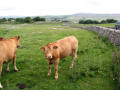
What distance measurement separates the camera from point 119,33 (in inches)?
462

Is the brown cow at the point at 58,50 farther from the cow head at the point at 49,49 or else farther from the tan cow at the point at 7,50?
the tan cow at the point at 7,50

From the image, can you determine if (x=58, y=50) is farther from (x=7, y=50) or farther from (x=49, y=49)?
(x=7, y=50)

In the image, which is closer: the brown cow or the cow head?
the cow head

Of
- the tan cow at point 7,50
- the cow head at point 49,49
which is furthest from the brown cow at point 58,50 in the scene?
the tan cow at point 7,50

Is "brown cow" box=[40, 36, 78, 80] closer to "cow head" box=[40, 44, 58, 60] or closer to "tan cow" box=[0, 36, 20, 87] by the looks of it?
"cow head" box=[40, 44, 58, 60]

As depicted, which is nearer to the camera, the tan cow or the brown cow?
the tan cow

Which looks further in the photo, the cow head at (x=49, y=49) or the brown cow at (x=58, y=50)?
the brown cow at (x=58, y=50)

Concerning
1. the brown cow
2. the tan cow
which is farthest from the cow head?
the tan cow

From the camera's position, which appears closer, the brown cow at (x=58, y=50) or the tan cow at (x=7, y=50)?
the tan cow at (x=7, y=50)

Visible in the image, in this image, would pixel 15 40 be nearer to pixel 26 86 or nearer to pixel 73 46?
pixel 26 86

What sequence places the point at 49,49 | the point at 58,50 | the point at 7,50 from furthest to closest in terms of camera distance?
the point at 58,50
the point at 7,50
the point at 49,49

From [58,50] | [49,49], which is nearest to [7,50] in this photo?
[49,49]

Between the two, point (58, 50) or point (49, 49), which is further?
point (58, 50)

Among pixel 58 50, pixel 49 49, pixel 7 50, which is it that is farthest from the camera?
pixel 58 50
